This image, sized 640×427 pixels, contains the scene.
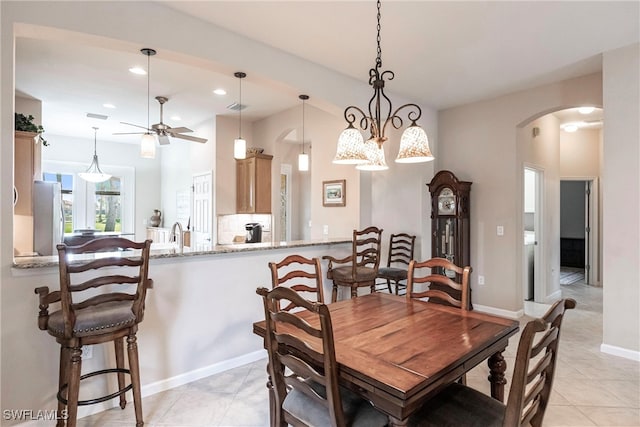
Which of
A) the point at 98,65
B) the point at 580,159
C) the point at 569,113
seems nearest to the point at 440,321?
the point at 98,65

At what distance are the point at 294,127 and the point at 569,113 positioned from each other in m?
4.14

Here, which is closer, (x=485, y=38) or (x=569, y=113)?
(x=485, y=38)

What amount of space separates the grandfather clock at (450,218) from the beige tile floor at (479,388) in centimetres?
148

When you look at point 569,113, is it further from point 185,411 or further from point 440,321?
point 185,411

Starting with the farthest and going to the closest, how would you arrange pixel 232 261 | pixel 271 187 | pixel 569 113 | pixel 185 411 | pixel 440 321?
pixel 271 187 → pixel 569 113 → pixel 232 261 → pixel 185 411 → pixel 440 321

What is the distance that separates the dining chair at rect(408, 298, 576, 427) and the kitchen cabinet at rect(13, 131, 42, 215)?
436 cm

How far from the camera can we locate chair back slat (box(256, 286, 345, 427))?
1.26 metres

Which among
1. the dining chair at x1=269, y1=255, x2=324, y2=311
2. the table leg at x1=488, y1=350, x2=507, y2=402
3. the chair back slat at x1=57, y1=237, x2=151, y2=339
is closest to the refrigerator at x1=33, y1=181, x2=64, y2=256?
the chair back slat at x1=57, y1=237, x2=151, y2=339

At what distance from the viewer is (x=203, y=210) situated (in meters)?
6.05

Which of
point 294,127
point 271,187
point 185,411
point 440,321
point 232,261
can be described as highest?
point 294,127

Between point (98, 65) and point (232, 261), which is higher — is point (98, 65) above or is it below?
above

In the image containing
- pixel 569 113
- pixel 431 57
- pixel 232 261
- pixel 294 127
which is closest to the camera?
pixel 232 261

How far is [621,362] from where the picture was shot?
300 cm

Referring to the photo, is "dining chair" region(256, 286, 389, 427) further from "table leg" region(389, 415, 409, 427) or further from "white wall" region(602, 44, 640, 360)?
"white wall" region(602, 44, 640, 360)
